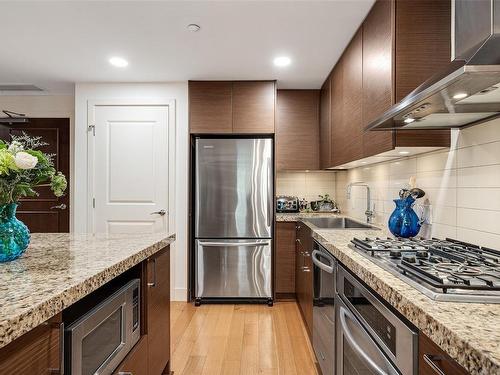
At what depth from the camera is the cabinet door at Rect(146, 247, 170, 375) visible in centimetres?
160

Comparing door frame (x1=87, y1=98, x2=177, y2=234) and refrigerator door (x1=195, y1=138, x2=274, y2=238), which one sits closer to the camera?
refrigerator door (x1=195, y1=138, x2=274, y2=238)

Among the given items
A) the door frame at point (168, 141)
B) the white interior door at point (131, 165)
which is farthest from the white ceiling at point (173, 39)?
the white interior door at point (131, 165)

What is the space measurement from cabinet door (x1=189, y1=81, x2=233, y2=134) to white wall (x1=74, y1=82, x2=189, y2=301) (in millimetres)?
122

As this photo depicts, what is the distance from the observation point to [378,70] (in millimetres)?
1912

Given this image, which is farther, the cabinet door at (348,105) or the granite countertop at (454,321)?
the cabinet door at (348,105)

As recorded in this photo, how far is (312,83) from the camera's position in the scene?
140 inches

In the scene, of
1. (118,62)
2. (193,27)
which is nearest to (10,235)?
(193,27)

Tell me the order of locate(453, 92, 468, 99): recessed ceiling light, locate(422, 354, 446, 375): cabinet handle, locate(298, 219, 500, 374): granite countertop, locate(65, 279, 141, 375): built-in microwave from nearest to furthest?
1. locate(298, 219, 500, 374): granite countertop
2. locate(422, 354, 446, 375): cabinet handle
3. locate(65, 279, 141, 375): built-in microwave
4. locate(453, 92, 468, 99): recessed ceiling light

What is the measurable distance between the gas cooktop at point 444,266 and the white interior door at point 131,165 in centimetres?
250

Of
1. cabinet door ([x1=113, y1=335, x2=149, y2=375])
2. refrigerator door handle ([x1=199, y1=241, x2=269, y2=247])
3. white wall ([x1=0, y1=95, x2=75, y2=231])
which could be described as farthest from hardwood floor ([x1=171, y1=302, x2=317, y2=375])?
white wall ([x1=0, y1=95, x2=75, y2=231])

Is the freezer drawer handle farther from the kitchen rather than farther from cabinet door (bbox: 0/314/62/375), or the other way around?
cabinet door (bbox: 0/314/62/375)

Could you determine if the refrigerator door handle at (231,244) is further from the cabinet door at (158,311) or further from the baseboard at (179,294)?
the cabinet door at (158,311)

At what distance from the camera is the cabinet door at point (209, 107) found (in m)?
3.45

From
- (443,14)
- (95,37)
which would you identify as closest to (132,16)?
(95,37)
